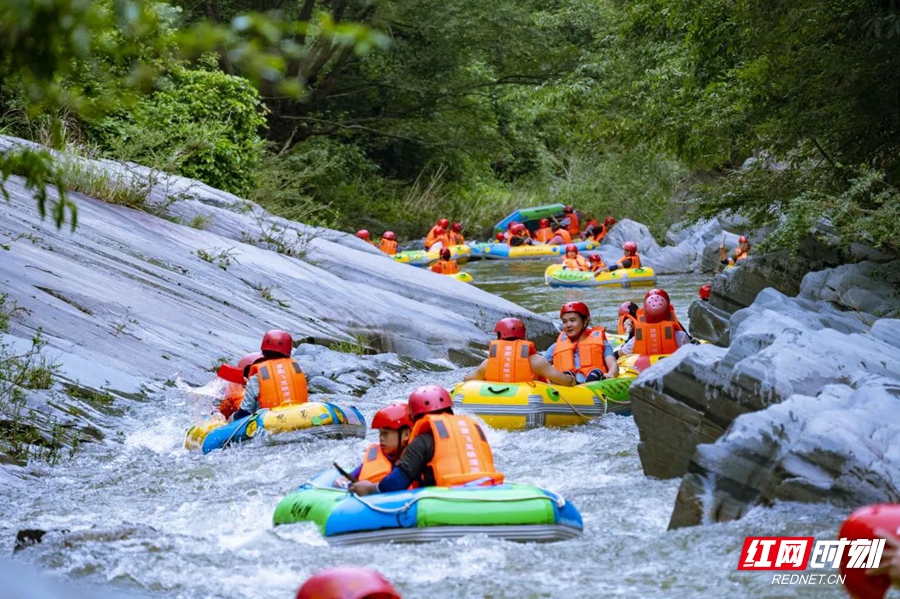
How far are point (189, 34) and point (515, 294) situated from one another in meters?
22.1

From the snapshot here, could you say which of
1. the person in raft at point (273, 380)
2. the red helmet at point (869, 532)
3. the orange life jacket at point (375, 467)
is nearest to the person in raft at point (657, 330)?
the person in raft at point (273, 380)

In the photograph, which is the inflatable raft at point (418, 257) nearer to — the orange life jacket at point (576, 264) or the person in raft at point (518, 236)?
the person in raft at point (518, 236)

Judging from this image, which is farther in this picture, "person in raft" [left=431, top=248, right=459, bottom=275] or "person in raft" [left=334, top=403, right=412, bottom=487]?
"person in raft" [left=431, top=248, right=459, bottom=275]

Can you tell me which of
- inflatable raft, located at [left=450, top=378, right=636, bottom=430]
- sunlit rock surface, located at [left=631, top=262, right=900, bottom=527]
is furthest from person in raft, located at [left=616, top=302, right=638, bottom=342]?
sunlit rock surface, located at [left=631, top=262, right=900, bottom=527]

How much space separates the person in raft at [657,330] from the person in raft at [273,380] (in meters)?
4.12

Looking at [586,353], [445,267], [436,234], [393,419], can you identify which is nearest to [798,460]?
Result: [393,419]

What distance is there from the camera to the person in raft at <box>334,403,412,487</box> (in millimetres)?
7301

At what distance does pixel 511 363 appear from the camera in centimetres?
1177

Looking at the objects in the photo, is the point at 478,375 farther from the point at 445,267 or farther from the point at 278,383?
the point at 445,267

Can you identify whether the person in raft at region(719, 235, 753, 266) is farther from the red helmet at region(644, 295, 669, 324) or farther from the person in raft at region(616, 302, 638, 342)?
the red helmet at region(644, 295, 669, 324)

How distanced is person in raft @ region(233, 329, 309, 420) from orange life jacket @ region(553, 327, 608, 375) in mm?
3048

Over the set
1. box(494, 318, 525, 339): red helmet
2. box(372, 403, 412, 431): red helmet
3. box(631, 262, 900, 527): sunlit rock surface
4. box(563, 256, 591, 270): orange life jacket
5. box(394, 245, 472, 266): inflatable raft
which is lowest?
box(394, 245, 472, 266): inflatable raft

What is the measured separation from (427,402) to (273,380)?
353 cm

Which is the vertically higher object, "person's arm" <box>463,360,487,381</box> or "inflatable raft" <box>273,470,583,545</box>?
"inflatable raft" <box>273,470,583,545</box>
